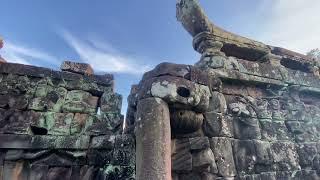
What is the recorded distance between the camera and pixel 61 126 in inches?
168

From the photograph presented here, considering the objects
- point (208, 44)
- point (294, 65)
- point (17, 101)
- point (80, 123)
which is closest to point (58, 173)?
point (80, 123)

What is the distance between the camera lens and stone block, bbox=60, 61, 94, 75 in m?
4.79

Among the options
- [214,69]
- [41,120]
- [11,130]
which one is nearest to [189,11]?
[214,69]

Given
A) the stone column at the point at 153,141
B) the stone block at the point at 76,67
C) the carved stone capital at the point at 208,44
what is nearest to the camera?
the stone column at the point at 153,141

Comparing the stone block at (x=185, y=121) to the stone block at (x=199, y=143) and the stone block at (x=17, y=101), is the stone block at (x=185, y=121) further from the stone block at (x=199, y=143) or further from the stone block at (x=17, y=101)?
the stone block at (x=17, y=101)

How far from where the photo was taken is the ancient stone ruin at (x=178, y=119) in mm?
3512

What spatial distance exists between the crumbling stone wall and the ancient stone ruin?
0.02 metres

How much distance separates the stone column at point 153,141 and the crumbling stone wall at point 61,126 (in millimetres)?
785

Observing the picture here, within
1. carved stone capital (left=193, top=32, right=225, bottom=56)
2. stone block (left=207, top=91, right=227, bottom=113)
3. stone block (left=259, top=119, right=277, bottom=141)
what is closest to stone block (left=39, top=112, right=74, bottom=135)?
stone block (left=207, top=91, right=227, bottom=113)

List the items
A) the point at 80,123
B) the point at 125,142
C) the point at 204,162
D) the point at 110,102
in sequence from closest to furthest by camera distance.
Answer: the point at 204,162 < the point at 125,142 < the point at 80,123 < the point at 110,102

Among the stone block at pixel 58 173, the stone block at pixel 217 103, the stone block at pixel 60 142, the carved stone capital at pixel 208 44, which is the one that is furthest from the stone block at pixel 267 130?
the stone block at pixel 58 173

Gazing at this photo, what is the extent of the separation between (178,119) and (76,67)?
2338 mm

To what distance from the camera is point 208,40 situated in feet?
15.0

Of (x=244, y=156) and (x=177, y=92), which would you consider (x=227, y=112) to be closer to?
(x=244, y=156)
